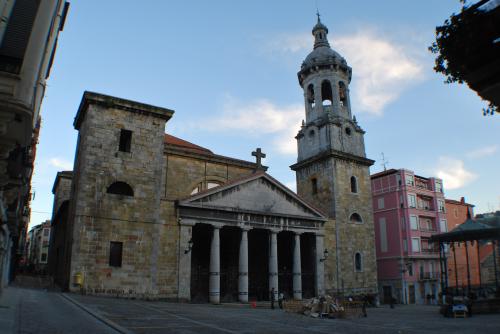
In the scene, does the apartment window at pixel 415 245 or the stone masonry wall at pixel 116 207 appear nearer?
the stone masonry wall at pixel 116 207

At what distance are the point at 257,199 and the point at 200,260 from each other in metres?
5.89

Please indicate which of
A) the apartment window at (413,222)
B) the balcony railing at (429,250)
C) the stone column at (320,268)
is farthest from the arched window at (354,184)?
the balcony railing at (429,250)

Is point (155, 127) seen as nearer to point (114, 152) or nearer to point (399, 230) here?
point (114, 152)

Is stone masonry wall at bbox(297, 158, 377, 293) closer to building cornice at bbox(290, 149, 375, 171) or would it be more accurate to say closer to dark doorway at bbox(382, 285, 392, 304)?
building cornice at bbox(290, 149, 375, 171)

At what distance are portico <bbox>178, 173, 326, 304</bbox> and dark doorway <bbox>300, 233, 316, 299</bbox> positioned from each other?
7 cm

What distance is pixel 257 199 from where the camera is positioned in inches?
1064

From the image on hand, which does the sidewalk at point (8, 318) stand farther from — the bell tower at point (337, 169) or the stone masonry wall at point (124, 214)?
the bell tower at point (337, 169)

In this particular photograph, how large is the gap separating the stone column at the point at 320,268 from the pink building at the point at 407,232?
13.1 metres

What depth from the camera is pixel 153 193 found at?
2359cm

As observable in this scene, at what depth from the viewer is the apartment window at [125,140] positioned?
23977mm

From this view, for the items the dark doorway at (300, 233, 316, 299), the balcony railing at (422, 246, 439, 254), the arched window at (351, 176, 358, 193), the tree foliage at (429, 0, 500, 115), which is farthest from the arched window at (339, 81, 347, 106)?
the tree foliage at (429, 0, 500, 115)

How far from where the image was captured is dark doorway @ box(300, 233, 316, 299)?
29375mm

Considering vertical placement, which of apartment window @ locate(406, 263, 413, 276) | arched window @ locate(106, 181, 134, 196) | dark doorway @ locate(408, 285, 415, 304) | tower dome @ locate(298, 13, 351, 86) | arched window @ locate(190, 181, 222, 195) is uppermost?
tower dome @ locate(298, 13, 351, 86)

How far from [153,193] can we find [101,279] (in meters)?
5.52
